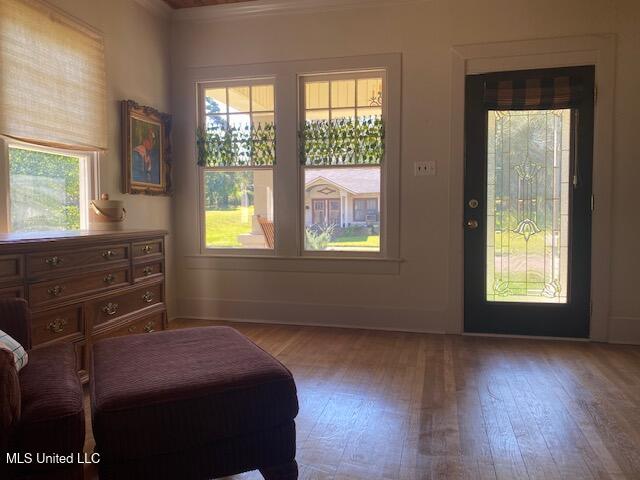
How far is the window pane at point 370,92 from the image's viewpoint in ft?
13.2

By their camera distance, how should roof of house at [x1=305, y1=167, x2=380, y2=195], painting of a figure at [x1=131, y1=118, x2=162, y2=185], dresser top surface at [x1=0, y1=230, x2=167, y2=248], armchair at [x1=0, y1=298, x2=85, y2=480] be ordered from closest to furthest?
armchair at [x1=0, y1=298, x2=85, y2=480]
dresser top surface at [x1=0, y1=230, x2=167, y2=248]
painting of a figure at [x1=131, y1=118, x2=162, y2=185]
roof of house at [x1=305, y1=167, x2=380, y2=195]

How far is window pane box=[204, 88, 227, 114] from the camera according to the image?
14.4ft

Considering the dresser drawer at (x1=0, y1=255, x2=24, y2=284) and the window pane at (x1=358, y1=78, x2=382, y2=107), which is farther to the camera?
the window pane at (x1=358, y1=78, x2=382, y2=107)

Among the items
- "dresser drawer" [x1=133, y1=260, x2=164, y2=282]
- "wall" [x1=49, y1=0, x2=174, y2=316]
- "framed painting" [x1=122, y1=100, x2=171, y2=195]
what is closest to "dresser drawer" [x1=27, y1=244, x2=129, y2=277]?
"dresser drawer" [x1=133, y1=260, x2=164, y2=282]

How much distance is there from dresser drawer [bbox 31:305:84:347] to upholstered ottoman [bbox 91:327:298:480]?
0.71m

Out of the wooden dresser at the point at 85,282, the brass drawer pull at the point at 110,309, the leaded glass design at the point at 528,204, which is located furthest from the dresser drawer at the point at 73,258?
the leaded glass design at the point at 528,204

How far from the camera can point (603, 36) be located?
140 inches

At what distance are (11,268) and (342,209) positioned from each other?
2.61 metres

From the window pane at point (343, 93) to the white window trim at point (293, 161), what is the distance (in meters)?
0.11

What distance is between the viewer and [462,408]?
Result: 245 cm

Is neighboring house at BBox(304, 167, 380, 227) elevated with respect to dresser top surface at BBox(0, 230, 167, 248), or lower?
elevated

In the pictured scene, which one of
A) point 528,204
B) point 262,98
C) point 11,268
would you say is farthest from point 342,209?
point 11,268

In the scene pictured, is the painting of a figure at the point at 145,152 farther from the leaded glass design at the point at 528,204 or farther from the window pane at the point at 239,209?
the leaded glass design at the point at 528,204

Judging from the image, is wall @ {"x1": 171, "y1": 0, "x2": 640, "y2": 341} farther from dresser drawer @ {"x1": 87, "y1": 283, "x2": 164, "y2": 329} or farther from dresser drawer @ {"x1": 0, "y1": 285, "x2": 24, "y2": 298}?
dresser drawer @ {"x1": 0, "y1": 285, "x2": 24, "y2": 298}
